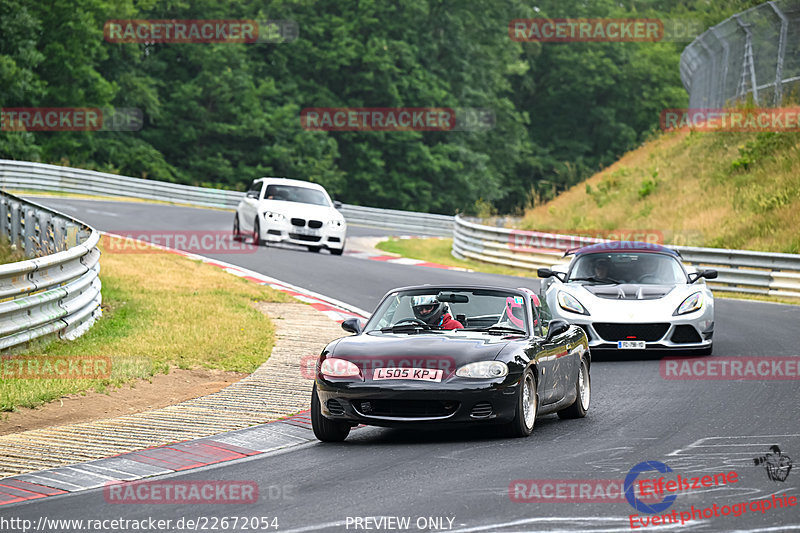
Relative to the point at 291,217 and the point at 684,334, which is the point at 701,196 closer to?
the point at 291,217

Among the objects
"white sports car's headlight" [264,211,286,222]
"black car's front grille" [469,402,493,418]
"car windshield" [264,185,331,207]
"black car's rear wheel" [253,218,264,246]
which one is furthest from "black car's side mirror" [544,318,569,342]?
"car windshield" [264,185,331,207]

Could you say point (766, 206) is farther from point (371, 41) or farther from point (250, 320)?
point (371, 41)

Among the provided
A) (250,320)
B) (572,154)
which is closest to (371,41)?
(572,154)

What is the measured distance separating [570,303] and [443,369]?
6.03 meters

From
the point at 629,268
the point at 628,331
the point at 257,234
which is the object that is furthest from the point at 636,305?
the point at 257,234

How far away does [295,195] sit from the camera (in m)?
27.5

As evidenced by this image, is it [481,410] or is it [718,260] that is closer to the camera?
[481,410]

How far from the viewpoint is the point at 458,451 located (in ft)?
28.9

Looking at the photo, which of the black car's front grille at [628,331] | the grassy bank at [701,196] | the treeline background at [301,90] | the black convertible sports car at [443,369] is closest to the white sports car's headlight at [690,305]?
the black car's front grille at [628,331]

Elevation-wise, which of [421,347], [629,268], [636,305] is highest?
[629,268]

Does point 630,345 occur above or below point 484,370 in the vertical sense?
below

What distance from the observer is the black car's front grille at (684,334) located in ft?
48.0

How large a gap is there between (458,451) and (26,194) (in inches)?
1394

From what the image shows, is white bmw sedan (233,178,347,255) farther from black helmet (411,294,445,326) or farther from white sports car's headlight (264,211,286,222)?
black helmet (411,294,445,326)
